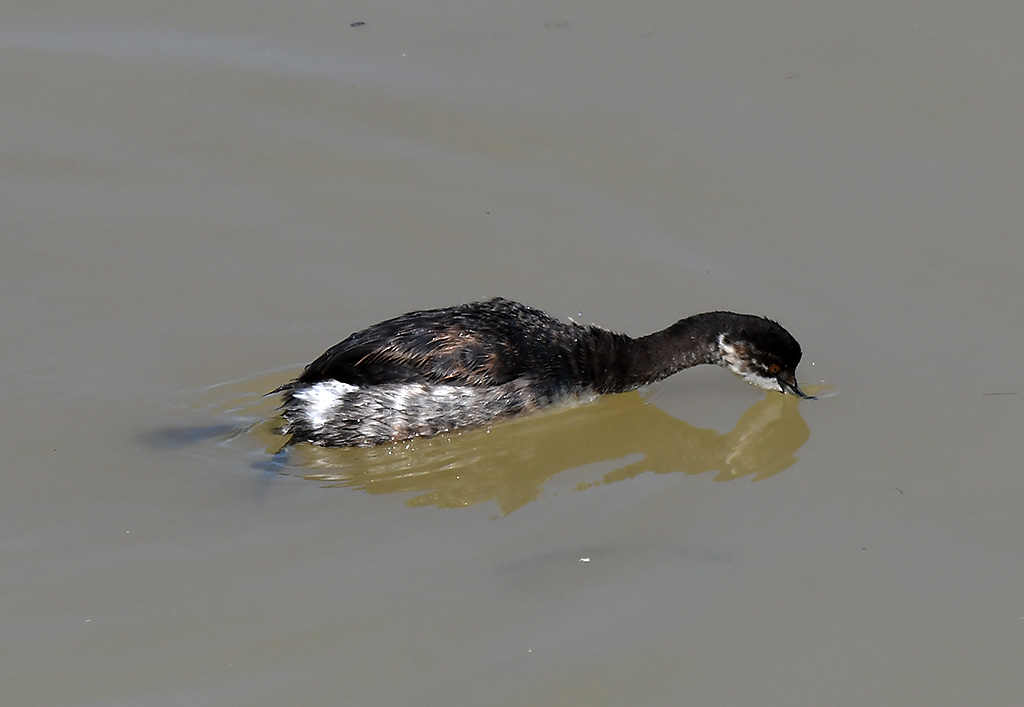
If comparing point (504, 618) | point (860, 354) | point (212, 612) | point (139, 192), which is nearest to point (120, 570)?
point (212, 612)

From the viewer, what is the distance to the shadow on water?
7.12m

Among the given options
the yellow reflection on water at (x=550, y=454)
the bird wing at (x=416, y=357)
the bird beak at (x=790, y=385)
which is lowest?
the yellow reflection on water at (x=550, y=454)

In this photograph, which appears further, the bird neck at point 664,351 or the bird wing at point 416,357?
the bird neck at point 664,351

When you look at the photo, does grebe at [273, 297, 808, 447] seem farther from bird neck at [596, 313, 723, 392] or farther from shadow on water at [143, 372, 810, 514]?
shadow on water at [143, 372, 810, 514]

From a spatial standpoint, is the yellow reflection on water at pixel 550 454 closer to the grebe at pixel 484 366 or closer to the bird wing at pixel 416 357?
the grebe at pixel 484 366

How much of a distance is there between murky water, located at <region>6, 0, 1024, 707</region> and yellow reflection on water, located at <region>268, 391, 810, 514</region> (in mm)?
29

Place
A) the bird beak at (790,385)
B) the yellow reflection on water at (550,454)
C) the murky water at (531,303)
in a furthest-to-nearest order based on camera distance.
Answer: the bird beak at (790,385)
the yellow reflection on water at (550,454)
the murky water at (531,303)

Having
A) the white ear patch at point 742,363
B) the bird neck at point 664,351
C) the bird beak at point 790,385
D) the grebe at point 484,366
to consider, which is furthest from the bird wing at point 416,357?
the bird beak at point 790,385

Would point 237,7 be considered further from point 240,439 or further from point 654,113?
point 240,439

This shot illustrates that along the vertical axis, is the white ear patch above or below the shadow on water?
above

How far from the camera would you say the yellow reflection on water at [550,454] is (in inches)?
279

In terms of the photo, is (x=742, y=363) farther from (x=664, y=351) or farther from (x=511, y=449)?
(x=511, y=449)

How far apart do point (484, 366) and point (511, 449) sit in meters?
0.54

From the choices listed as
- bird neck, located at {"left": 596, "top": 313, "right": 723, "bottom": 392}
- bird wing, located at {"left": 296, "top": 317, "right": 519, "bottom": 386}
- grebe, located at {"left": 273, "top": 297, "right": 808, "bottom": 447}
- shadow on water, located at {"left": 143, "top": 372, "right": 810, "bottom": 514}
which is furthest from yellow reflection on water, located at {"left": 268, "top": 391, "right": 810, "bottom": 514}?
bird wing, located at {"left": 296, "top": 317, "right": 519, "bottom": 386}
